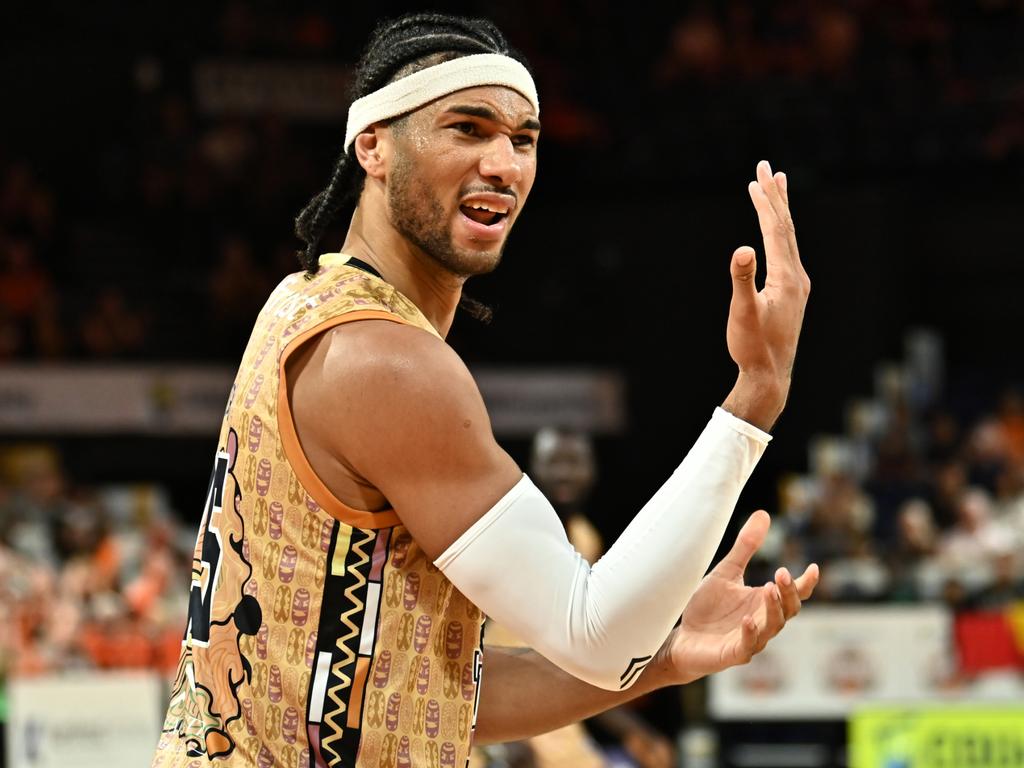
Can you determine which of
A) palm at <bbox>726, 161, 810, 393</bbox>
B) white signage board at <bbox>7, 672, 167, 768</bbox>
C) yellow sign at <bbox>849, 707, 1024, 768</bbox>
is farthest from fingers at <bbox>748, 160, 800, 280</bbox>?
white signage board at <bbox>7, 672, 167, 768</bbox>

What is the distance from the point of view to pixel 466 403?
242cm

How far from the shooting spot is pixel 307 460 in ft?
8.16

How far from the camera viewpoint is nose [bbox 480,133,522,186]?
2.64 meters

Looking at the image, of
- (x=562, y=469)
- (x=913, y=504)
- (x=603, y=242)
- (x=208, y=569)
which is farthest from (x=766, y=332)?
(x=603, y=242)

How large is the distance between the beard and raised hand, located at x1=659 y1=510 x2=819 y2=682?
1.93 ft

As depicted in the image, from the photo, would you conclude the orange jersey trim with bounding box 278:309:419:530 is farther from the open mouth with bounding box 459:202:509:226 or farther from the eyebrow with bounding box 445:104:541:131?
the eyebrow with bounding box 445:104:541:131

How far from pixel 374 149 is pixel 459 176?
0.59 feet

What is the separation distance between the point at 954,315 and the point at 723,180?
2.58 meters

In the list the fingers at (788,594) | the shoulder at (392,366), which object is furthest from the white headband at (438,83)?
the fingers at (788,594)

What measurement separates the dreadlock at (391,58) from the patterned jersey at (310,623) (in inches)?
11.6

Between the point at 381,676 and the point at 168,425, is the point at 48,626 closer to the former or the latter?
the point at 168,425

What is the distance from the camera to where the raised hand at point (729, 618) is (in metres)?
2.51

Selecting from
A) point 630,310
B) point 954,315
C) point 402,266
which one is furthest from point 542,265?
point 402,266

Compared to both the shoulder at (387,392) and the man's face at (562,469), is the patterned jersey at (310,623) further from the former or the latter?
the man's face at (562,469)
